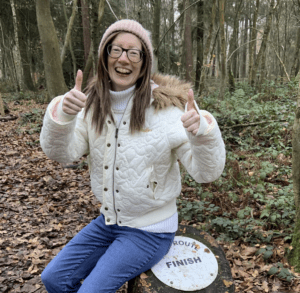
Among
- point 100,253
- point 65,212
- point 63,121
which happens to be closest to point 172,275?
point 100,253

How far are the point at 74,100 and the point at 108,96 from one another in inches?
16.4

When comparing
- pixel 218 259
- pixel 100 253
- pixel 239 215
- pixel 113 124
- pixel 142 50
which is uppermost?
pixel 142 50

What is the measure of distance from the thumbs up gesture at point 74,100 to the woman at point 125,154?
0.10m

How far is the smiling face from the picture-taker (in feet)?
6.24

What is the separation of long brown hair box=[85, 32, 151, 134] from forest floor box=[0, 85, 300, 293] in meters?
1.85

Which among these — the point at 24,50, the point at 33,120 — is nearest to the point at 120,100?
the point at 33,120

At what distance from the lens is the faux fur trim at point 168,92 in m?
1.94

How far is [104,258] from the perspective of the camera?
1.80 metres

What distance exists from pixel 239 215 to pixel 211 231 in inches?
16.3

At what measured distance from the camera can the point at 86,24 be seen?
11.1m

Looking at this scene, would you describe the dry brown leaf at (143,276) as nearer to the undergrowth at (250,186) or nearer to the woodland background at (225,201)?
the woodland background at (225,201)

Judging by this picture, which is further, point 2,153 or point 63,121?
point 2,153

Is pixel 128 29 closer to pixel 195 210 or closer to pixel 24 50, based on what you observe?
pixel 195 210

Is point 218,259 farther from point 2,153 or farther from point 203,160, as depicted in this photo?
point 2,153
